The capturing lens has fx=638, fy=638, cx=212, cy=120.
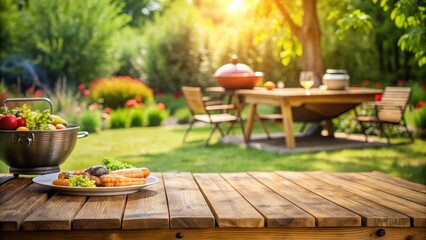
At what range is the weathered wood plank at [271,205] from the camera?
2.20 meters

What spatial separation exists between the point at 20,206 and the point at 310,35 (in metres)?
8.02

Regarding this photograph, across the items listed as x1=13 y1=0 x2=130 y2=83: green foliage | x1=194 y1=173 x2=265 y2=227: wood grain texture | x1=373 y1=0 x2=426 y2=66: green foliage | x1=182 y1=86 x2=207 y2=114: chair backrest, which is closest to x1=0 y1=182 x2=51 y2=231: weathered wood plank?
x1=194 y1=173 x2=265 y2=227: wood grain texture

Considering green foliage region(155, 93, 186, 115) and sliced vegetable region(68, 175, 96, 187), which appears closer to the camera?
sliced vegetable region(68, 175, 96, 187)

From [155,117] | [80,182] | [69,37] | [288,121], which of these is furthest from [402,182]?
[69,37]

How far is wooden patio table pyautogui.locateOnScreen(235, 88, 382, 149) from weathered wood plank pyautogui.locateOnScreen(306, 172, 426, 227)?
14.6 ft

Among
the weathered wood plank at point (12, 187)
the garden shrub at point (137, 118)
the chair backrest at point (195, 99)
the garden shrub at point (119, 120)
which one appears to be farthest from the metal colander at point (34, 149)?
the garden shrub at point (137, 118)

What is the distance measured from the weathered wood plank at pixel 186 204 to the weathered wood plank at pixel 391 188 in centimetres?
83

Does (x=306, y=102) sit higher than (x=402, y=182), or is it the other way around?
(x=402, y=182)

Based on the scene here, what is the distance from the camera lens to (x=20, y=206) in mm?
2312

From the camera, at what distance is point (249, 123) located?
869 centimetres

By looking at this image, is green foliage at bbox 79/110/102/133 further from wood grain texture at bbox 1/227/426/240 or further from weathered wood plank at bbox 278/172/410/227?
wood grain texture at bbox 1/227/426/240

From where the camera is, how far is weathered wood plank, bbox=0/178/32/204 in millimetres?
2521

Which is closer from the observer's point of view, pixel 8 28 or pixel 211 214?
pixel 211 214

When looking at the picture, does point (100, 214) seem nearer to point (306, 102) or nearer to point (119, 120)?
point (306, 102)
